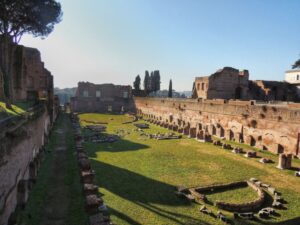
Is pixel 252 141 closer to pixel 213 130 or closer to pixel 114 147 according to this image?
pixel 213 130

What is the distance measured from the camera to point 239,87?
37312mm

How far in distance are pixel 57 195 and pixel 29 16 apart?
14279 mm

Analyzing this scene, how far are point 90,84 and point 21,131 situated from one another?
42.5 metres

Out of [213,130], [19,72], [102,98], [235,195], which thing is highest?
[19,72]

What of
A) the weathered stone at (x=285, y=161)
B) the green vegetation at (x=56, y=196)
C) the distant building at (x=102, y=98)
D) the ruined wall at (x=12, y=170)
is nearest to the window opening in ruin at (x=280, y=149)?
the weathered stone at (x=285, y=161)

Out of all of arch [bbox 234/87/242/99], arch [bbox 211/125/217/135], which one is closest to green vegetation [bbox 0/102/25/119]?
arch [bbox 211/125/217/135]

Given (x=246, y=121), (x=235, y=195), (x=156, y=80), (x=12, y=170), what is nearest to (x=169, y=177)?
(x=235, y=195)

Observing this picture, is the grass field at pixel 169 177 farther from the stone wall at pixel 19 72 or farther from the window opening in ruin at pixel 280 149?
the stone wall at pixel 19 72

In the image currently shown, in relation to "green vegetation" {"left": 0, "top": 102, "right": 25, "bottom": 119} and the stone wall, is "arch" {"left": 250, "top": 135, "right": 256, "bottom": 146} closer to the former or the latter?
"green vegetation" {"left": 0, "top": 102, "right": 25, "bottom": 119}

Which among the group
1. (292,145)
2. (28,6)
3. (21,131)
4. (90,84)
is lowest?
(292,145)

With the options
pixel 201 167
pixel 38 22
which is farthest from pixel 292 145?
pixel 38 22

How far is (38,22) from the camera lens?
19281 mm

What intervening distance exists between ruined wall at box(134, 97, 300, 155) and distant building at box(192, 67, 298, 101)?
7.98m

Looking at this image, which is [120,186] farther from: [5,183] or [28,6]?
[28,6]
